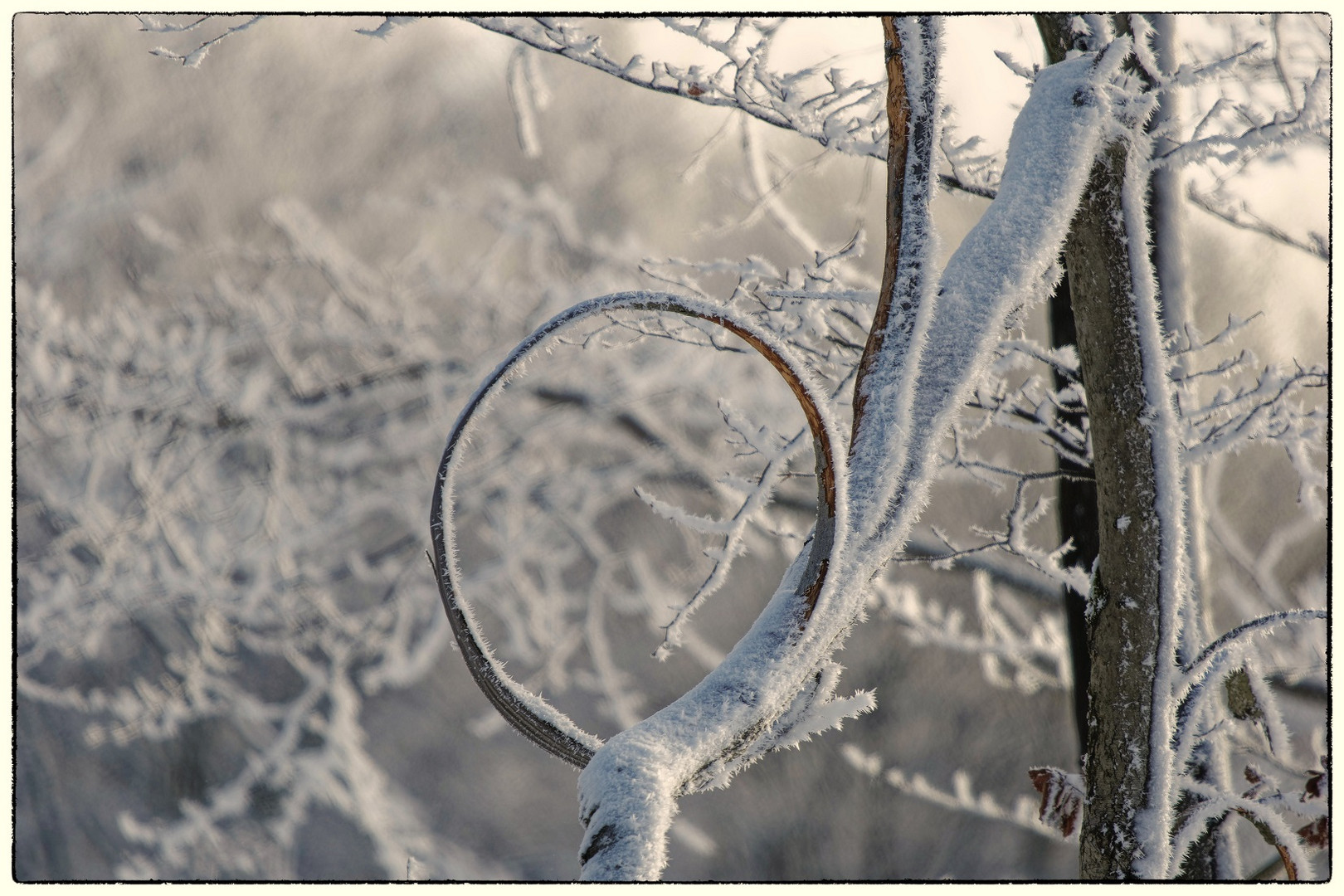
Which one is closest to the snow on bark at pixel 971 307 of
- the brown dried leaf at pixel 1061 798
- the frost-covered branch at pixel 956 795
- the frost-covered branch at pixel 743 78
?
the frost-covered branch at pixel 743 78

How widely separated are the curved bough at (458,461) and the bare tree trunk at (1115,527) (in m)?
0.65

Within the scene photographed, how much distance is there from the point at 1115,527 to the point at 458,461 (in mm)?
783

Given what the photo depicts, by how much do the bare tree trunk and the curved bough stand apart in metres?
0.65

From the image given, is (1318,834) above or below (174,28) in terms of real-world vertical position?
below

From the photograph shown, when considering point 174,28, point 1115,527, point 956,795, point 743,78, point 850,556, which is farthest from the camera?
point 956,795

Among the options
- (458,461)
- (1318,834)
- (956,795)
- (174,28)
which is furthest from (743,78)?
(956,795)

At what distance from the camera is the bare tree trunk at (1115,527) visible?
974 mm

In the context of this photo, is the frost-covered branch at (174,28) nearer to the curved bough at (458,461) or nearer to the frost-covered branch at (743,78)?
the frost-covered branch at (743,78)

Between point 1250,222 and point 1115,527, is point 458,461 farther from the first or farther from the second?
point 1250,222

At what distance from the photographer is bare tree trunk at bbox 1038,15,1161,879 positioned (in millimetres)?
974

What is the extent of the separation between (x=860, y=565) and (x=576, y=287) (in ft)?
4.40

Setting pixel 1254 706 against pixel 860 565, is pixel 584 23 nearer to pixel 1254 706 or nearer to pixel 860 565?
pixel 860 565

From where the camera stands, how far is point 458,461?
533 mm
